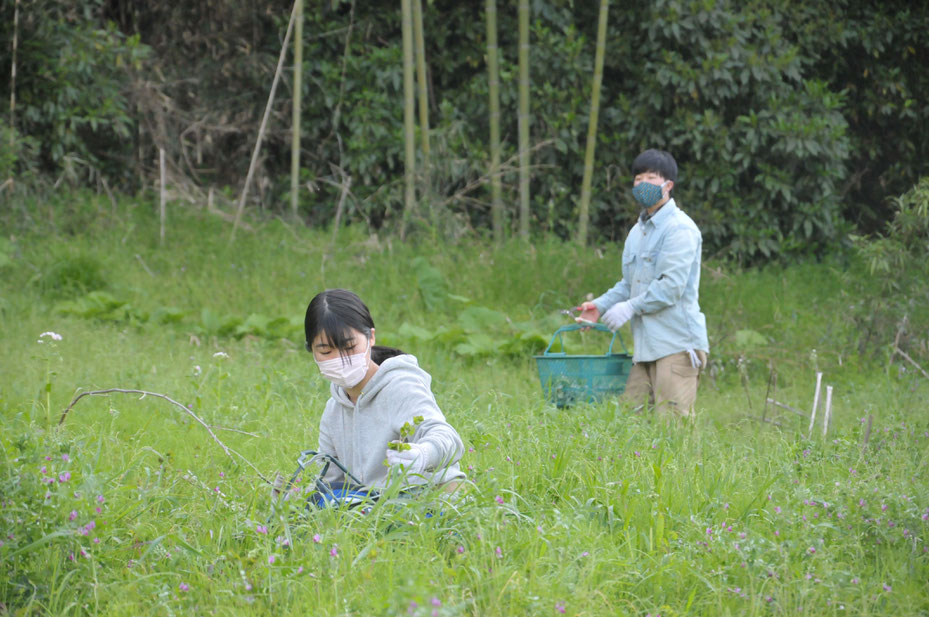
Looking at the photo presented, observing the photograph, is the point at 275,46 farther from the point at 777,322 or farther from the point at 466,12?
the point at 777,322

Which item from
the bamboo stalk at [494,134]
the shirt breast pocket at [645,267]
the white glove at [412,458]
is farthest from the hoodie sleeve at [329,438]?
the bamboo stalk at [494,134]

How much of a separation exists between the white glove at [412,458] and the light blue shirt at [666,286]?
2053 mm

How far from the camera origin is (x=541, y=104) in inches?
382

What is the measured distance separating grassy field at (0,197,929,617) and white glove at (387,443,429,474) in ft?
0.38

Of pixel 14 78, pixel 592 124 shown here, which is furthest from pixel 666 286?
pixel 14 78

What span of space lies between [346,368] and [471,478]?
26.2 inches

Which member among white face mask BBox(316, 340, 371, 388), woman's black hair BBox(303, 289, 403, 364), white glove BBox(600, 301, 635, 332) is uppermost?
woman's black hair BBox(303, 289, 403, 364)

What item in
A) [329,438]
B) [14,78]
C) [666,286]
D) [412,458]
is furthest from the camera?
[14,78]

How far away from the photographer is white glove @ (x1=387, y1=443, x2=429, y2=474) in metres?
2.71

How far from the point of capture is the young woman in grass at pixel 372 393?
2.83 metres

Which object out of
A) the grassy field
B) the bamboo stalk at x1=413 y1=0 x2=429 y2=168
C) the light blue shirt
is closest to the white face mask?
the grassy field

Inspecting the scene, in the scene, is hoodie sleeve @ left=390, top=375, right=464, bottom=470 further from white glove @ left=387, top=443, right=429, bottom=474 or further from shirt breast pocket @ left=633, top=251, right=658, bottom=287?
shirt breast pocket @ left=633, top=251, right=658, bottom=287

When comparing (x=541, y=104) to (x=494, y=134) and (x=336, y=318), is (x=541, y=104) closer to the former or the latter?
(x=494, y=134)

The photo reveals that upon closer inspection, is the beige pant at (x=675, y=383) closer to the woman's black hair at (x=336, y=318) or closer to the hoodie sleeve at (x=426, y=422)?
the hoodie sleeve at (x=426, y=422)
